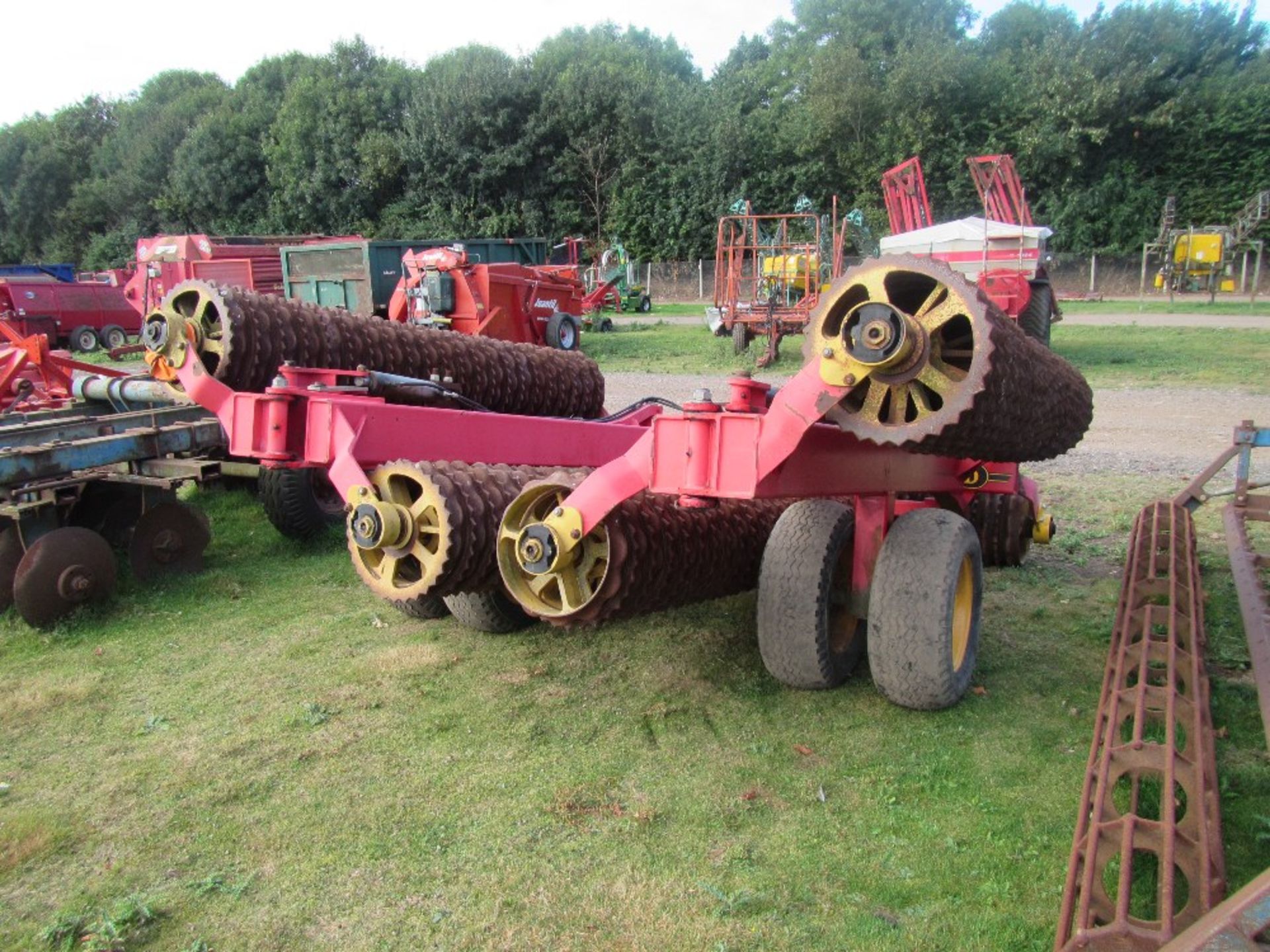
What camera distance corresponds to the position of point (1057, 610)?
507cm

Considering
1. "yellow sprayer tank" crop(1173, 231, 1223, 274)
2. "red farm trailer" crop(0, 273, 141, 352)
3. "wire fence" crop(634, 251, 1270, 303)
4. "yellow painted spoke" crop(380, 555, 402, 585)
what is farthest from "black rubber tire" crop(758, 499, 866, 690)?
"yellow sprayer tank" crop(1173, 231, 1223, 274)

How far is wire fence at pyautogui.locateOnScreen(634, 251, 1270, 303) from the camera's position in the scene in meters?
31.3

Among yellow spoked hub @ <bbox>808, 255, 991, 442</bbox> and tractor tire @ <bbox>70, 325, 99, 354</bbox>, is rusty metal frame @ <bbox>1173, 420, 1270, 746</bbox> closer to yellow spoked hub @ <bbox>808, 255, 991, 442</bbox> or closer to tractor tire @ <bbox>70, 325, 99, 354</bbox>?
yellow spoked hub @ <bbox>808, 255, 991, 442</bbox>

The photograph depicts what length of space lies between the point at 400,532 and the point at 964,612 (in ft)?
7.77

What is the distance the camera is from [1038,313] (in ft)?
42.9

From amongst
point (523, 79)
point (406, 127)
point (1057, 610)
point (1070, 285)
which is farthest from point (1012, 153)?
point (1057, 610)

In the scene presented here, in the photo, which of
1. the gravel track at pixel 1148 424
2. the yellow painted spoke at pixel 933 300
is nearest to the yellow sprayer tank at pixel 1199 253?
the gravel track at pixel 1148 424

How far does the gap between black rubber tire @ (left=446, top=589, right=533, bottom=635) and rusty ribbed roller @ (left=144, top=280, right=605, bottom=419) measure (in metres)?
1.05

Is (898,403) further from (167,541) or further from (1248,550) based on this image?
(167,541)

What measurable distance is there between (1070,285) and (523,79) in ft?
79.9

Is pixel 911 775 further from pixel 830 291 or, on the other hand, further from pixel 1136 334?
pixel 1136 334

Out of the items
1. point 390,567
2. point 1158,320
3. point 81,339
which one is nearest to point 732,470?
point 390,567

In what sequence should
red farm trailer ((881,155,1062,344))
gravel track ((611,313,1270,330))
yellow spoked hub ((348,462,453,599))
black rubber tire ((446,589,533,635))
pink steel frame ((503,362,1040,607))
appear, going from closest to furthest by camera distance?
pink steel frame ((503,362,1040,607)) → yellow spoked hub ((348,462,453,599)) → black rubber tire ((446,589,533,635)) → red farm trailer ((881,155,1062,344)) → gravel track ((611,313,1270,330))

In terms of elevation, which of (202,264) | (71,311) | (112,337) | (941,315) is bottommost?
(112,337)
